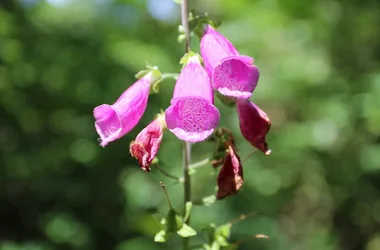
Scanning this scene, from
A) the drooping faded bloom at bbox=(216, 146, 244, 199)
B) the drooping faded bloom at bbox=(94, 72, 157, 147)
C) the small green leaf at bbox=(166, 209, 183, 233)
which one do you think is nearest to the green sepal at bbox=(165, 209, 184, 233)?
the small green leaf at bbox=(166, 209, 183, 233)

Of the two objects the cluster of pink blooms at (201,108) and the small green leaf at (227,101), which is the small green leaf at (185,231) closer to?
the cluster of pink blooms at (201,108)

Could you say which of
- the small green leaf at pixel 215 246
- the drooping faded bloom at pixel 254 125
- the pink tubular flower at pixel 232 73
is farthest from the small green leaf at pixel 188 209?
the pink tubular flower at pixel 232 73

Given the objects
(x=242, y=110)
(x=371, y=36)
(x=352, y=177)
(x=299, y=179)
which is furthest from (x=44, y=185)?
(x=242, y=110)

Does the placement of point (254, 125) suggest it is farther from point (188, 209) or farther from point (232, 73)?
point (188, 209)

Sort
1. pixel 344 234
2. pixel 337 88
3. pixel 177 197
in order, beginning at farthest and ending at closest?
pixel 344 234
pixel 337 88
pixel 177 197

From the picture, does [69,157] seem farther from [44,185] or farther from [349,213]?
[349,213]

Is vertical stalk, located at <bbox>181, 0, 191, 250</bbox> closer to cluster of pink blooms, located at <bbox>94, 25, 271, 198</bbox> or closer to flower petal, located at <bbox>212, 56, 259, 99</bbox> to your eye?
cluster of pink blooms, located at <bbox>94, 25, 271, 198</bbox>
